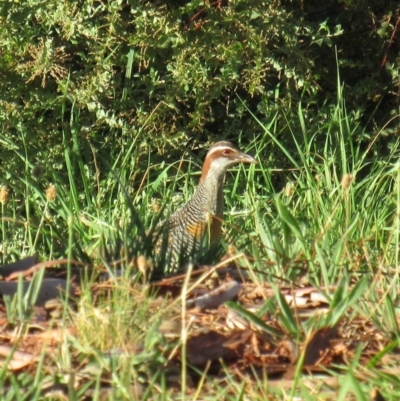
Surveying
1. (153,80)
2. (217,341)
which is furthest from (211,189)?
(217,341)

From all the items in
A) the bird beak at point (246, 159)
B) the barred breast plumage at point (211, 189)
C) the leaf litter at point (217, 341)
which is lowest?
the barred breast plumage at point (211, 189)

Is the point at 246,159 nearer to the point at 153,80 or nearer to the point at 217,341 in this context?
the point at 153,80

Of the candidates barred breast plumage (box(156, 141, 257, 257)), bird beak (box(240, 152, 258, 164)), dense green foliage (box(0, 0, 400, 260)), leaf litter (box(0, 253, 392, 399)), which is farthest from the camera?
dense green foliage (box(0, 0, 400, 260))

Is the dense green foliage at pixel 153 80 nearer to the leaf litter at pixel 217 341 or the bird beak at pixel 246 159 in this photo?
the bird beak at pixel 246 159

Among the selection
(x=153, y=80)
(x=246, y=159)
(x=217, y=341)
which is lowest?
(x=246, y=159)

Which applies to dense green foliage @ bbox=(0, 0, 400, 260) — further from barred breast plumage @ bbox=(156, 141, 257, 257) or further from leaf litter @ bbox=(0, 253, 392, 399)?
leaf litter @ bbox=(0, 253, 392, 399)

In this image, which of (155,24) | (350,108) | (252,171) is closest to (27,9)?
(155,24)

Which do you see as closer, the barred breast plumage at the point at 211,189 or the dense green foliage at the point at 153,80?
the barred breast plumage at the point at 211,189

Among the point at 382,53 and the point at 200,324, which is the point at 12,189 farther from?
the point at 200,324

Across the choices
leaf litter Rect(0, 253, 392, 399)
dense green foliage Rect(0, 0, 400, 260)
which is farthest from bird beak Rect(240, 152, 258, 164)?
leaf litter Rect(0, 253, 392, 399)

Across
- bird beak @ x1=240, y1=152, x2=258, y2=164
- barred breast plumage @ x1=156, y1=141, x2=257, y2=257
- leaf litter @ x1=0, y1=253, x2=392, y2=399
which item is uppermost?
leaf litter @ x1=0, y1=253, x2=392, y2=399

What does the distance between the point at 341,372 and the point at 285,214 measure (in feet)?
→ 2.92

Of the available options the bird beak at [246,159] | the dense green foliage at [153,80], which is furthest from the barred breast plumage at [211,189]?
the dense green foliage at [153,80]

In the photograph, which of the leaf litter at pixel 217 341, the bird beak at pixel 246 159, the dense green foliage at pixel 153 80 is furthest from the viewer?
the dense green foliage at pixel 153 80
